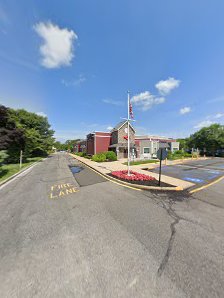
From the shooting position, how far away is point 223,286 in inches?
95.9

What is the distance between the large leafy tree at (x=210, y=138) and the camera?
144ft

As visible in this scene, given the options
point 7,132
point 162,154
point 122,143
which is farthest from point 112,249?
point 122,143

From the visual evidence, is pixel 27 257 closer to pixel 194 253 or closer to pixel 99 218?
pixel 99 218

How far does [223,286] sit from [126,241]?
196cm

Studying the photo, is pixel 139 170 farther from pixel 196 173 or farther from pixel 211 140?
pixel 211 140

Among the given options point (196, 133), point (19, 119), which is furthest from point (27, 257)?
point (196, 133)

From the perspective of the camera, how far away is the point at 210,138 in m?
45.1

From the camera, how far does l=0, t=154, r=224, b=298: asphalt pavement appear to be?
7.95ft

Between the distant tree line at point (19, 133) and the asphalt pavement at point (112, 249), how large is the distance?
42.2 ft

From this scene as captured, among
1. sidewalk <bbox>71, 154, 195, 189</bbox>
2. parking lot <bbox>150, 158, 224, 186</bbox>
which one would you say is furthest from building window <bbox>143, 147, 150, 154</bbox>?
parking lot <bbox>150, 158, 224, 186</bbox>

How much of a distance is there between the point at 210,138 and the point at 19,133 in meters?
50.8

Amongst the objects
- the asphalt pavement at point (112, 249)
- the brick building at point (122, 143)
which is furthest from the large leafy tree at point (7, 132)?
the brick building at point (122, 143)

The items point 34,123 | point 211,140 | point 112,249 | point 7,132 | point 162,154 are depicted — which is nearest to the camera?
point 112,249

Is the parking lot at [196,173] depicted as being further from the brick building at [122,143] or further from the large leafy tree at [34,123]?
the large leafy tree at [34,123]
